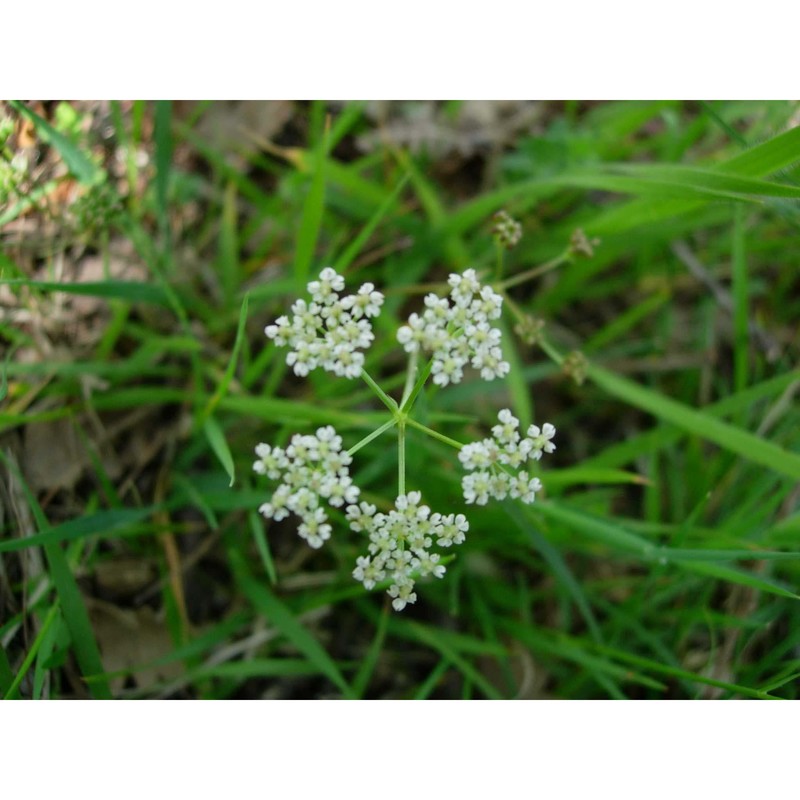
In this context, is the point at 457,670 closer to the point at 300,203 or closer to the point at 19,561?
the point at 19,561

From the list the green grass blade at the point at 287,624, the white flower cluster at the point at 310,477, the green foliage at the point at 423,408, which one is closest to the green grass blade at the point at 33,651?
the green foliage at the point at 423,408

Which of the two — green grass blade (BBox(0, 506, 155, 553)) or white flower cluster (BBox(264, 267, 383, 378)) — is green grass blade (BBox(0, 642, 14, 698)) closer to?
green grass blade (BBox(0, 506, 155, 553))

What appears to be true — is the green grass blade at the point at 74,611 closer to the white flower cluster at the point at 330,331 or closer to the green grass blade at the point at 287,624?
the green grass blade at the point at 287,624

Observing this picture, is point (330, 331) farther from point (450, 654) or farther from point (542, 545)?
point (450, 654)

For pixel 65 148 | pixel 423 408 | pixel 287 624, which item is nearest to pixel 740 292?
pixel 423 408

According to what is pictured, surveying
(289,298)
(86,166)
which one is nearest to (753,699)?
(289,298)

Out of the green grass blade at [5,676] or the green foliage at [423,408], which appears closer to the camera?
the green grass blade at [5,676]
